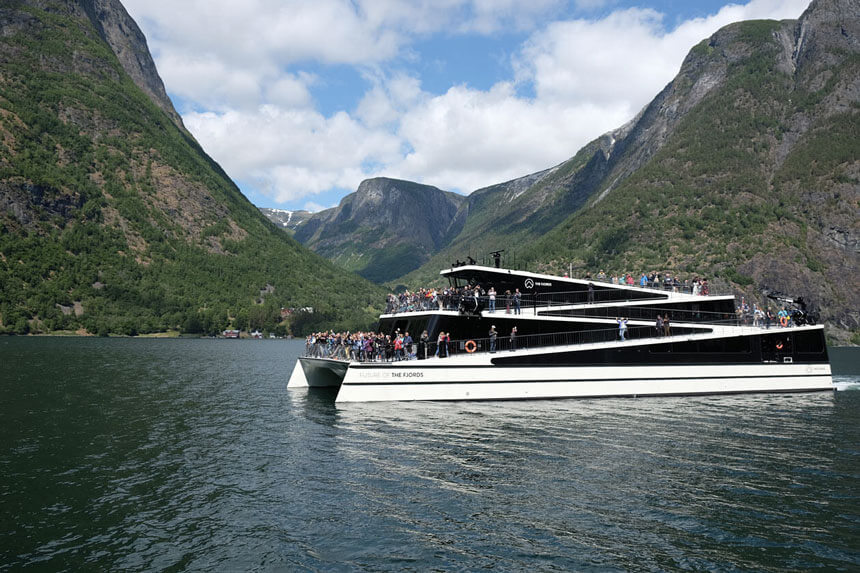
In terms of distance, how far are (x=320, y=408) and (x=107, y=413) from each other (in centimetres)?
973

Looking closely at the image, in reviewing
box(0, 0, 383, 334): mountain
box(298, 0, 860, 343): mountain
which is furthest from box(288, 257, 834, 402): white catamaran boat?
box(0, 0, 383, 334): mountain

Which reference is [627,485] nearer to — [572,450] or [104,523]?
[572,450]

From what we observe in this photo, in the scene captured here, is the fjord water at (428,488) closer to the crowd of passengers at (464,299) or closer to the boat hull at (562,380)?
the boat hull at (562,380)

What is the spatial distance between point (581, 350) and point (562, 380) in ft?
6.66

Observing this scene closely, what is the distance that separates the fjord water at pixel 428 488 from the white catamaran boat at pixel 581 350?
222 centimetres

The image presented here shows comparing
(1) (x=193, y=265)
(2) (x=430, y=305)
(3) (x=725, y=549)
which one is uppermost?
(1) (x=193, y=265)

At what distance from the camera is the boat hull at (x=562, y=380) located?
28391mm

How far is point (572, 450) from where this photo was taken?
1886 centimetres

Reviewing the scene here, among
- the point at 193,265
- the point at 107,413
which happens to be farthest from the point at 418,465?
the point at 193,265

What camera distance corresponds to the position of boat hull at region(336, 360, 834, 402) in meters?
28.4

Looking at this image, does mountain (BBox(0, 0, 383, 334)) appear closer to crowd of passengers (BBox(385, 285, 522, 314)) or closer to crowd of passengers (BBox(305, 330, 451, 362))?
crowd of passengers (BBox(305, 330, 451, 362))

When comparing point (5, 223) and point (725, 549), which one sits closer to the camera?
point (725, 549)

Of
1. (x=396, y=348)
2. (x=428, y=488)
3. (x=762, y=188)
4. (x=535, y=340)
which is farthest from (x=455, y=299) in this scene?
(x=762, y=188)

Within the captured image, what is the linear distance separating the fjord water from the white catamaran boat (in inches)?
87.5
